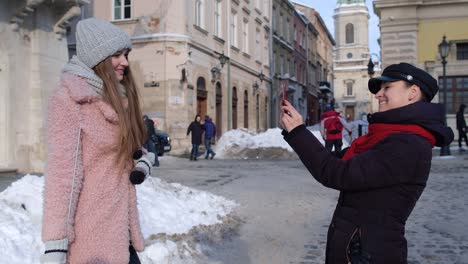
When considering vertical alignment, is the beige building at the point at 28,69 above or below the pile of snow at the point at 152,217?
above

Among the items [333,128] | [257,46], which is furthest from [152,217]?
[257,46]

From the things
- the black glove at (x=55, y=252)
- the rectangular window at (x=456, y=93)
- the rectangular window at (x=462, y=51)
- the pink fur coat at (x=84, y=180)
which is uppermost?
the rectangular window at (x=462, y=51)

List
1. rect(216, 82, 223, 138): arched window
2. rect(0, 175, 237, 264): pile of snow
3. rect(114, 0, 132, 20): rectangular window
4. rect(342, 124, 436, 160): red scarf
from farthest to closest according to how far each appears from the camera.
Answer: rect(216, 82, 223, 138): arched window → rect(114, 0, 132, 20): rectangular window → rect(0, 175, 237, 264): pile of snow → rect(342, 124, 436, 160): red scarf

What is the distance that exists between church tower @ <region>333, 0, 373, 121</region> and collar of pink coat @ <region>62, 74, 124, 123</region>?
83.2 metres

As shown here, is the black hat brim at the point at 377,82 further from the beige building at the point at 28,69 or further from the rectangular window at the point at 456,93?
the rectangular window at the point at 456,93

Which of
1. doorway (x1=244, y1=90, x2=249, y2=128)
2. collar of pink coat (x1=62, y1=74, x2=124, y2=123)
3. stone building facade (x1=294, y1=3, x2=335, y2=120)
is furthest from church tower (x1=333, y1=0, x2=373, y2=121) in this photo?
collar of pink coat (x1=62, y1=74, x2=124, y2=123)

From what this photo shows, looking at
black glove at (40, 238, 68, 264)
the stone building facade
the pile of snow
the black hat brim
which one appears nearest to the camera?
black glove at (40, 238, 68, 264)

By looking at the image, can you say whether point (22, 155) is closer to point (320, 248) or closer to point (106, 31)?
point (320, 248)

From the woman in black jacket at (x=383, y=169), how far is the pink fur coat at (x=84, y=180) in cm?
82

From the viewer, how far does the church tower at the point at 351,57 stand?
84.5 m

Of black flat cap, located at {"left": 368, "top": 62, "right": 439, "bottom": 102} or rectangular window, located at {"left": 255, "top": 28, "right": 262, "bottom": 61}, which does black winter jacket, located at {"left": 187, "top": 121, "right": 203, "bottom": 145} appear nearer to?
rectangular window, located at {"left": 255, "top": 28, "right": 262, "bottom": 61}

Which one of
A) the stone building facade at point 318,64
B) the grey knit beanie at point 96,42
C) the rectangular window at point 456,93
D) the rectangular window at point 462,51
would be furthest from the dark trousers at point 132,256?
the stone building facade at point 318,64

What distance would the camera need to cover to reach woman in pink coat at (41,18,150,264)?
7.10 feet

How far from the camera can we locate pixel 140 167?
248 centimetres
